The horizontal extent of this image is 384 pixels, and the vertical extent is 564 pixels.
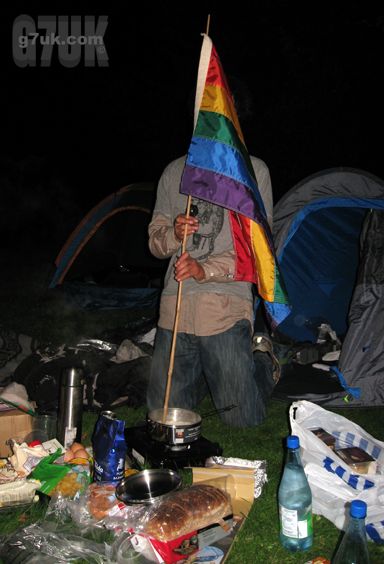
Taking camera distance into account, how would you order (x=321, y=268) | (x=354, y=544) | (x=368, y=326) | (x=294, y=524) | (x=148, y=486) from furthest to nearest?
(x=321, y=268) < (x=368, y=326) < (x=148, y=486) < (x=294, y=524) < (x=354, y=544)

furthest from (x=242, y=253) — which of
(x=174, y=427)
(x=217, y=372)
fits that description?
(x=174, y=427)

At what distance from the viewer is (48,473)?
2676 mm

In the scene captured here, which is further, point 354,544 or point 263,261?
point 263,261

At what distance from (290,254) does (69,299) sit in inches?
116

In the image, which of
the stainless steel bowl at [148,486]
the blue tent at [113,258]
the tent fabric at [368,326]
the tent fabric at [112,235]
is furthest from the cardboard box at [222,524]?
the tent fabric at [112,235]

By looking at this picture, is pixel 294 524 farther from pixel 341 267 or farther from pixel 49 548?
pixel 341 267

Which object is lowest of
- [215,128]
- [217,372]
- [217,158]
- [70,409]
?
[70,409]

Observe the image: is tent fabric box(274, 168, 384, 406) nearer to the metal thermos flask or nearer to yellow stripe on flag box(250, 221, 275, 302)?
yellow stripe on flag box(250, 221, 275, 302)

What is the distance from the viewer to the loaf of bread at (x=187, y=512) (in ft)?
7.18

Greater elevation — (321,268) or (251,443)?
(321,268)

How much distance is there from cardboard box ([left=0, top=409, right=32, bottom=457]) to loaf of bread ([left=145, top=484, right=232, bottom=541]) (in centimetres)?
113

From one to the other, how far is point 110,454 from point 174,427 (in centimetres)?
35

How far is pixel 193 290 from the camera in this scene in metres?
3.37

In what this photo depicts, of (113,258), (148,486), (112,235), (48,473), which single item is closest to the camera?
(148,486)
